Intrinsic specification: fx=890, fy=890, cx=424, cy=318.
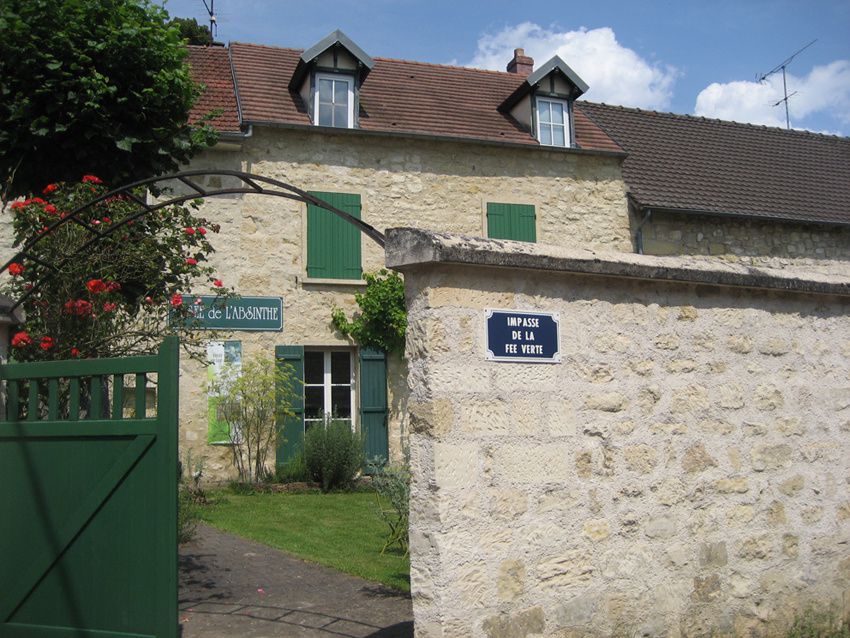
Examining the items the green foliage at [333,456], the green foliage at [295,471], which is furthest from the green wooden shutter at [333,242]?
the green foliage at [295,471]

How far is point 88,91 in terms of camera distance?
6363 mm

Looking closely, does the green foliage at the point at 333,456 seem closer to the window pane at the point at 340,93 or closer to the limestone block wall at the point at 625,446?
the window pane at the point at 340,93

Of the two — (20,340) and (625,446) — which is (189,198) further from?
(625,446)

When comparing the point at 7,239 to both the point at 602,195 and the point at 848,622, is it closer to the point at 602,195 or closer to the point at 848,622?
the point at 602,195

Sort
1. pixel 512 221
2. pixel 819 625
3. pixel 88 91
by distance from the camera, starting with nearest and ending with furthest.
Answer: pixel 819 625 → pixel 88 91 → pixel 512 221

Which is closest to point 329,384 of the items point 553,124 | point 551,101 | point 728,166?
point 553,124

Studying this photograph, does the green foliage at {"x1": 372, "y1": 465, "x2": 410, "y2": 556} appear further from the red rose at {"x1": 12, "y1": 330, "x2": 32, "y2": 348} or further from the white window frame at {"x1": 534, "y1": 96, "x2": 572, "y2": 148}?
the white window frame at {"x1": 534, "y1": 96, "x2": 572, "y2": 148}

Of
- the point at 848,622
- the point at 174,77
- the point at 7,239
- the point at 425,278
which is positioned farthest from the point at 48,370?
the point at 7,239

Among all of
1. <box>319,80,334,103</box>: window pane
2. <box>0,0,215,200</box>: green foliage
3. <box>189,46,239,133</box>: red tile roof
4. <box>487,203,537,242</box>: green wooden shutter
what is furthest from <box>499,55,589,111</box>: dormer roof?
<box>0,0,215,200</box>: green foliage

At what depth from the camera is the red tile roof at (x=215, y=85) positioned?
1390 centimetres

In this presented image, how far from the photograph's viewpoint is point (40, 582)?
4.07 meters

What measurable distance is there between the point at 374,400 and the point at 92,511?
401 inches

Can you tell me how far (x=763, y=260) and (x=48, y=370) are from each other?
14718mm

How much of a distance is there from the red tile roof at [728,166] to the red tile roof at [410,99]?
1.12 metres
